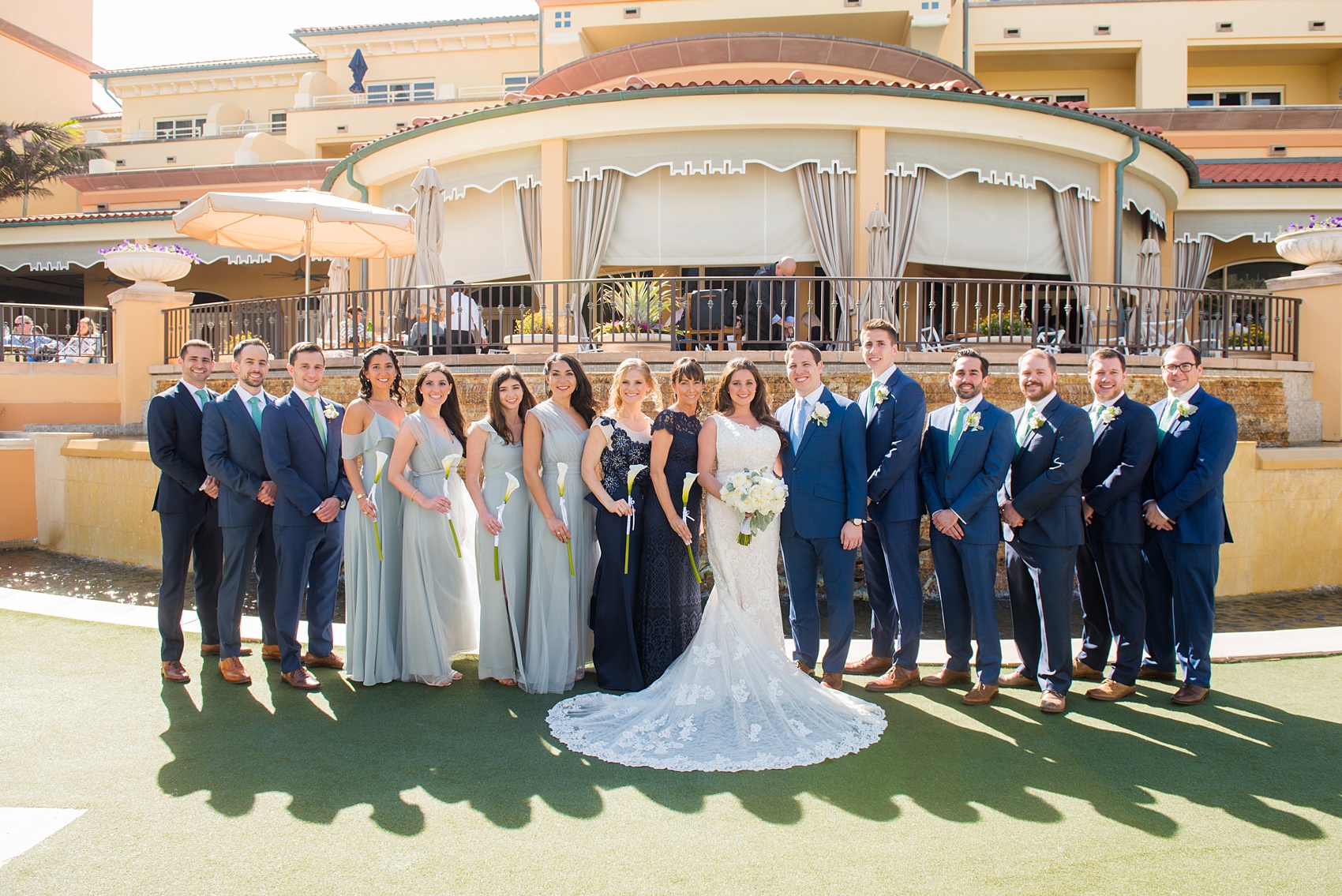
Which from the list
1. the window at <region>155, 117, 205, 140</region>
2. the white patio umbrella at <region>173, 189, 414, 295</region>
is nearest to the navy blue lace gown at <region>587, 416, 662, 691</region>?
the white patio umbrella at <region>173, 189, 414, 295</region>

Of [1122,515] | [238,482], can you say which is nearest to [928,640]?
[1122,515]

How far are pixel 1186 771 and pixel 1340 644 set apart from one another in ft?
9.52

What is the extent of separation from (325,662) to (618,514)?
89.2 inches

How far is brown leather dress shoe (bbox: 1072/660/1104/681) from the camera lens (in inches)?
236

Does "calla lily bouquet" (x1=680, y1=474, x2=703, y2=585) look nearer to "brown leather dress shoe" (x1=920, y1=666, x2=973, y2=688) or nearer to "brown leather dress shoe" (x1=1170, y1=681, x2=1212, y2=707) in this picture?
"brown leather dress shoe" (x1=920, y1=666, x2=973, y2=688)

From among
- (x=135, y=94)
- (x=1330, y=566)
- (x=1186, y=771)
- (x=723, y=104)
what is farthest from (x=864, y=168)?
(x=135, y=94)

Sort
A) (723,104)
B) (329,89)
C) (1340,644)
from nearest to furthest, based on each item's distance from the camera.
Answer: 1. (1340,644)
2. (723,104)
3. (329,89)

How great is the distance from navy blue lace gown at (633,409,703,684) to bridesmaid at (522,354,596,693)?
16.8 inches

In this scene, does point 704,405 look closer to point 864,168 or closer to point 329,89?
point 864,168

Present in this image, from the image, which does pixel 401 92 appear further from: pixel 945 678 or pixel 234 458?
pixel 945 678

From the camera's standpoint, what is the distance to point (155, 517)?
34.3 ft

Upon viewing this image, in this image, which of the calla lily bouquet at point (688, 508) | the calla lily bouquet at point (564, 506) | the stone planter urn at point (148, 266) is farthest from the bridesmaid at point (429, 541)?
the stone planter urn at point (148, 266)

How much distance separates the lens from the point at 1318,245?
37.9 feet

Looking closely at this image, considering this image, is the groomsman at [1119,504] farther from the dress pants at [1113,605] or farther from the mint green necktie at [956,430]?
the mint green necktie at [956,430]
